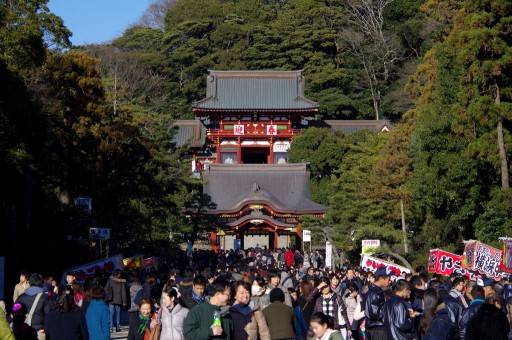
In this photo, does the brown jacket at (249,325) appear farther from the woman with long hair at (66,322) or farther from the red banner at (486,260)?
the red banner at (486,260)

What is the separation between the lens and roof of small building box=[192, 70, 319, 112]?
184ft

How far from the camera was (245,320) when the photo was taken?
8016mm

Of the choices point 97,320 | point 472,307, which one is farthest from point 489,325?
point 97,320

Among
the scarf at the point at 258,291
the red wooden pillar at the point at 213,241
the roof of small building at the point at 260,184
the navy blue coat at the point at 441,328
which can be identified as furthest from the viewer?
the roof of small building at the point at 260,184

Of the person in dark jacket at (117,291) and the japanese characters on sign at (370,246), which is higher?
the japanese characters on sign at (370,246)

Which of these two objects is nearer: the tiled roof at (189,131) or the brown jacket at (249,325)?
the brown jacket at (249,325)

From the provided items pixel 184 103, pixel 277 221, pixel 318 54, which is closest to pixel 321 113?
pixel 318 54

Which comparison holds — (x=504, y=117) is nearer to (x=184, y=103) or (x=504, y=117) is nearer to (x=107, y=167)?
(x=107, y=167)

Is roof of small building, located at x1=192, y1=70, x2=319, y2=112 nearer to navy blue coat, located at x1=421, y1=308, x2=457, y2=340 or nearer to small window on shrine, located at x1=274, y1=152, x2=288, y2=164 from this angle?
small window on shrine, located at x1=274, y1=152, x2=288, y2=164

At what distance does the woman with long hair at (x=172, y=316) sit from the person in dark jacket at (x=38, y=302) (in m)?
1.30

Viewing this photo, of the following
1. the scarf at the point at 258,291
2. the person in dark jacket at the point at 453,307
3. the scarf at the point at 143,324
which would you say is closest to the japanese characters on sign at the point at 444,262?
the person in dark jacket at the point at 453,307

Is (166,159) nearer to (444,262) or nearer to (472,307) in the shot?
(444,262)

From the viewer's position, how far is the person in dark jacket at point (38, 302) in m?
9.71

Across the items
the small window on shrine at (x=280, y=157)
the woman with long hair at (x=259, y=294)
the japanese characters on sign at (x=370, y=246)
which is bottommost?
the woman with long hair at (x=259, y=294)
